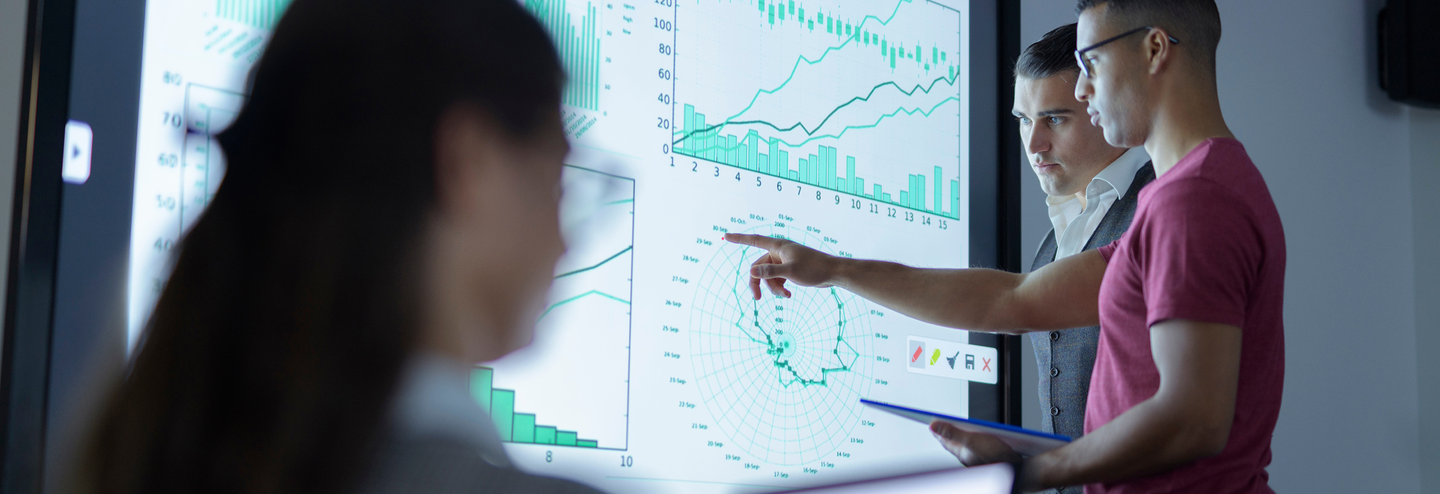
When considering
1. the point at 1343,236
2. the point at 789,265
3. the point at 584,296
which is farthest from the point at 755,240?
the point at 1343,236

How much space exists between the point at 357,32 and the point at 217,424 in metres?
0.27

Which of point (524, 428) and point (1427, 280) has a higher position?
point (1427, 280)

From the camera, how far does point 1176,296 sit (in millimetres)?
847

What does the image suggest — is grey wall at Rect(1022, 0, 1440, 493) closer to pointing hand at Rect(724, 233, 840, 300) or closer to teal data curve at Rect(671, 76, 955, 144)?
teal data curve at Rect(671, 76, 955, 144)

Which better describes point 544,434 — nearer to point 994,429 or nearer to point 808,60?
point 994,429

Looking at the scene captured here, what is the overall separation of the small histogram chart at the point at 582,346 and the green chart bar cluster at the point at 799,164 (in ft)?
0.46

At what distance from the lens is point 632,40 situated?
1.20m

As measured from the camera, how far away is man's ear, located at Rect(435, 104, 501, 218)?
0.58 m

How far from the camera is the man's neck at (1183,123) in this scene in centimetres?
101

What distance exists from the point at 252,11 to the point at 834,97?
796mm

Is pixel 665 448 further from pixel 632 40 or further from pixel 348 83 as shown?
pixel 348 83

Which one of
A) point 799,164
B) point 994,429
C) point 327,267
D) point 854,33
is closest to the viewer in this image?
point 327,267

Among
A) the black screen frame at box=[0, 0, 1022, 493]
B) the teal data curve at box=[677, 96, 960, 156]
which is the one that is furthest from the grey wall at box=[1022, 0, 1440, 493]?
the black screen frame at box=[0, 0, 1022, 493]

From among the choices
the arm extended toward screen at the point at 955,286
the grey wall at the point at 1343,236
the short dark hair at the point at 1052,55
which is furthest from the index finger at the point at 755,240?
the grey wall at the point at 1343,236
